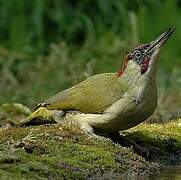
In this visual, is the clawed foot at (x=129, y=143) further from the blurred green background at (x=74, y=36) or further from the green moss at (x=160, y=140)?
the blurred green background at (x=74, y=36)

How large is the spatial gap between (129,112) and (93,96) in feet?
1.48

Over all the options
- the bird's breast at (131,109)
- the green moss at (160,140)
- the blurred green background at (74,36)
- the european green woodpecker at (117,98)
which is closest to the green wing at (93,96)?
the european green woodpecker at (117,98)

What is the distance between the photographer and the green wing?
6.59 m

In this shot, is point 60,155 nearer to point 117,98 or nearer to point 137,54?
point 117,98

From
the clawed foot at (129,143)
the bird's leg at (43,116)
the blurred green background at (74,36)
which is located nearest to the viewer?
the clawed foot at (129,143)

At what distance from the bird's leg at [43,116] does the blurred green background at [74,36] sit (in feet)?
14.5

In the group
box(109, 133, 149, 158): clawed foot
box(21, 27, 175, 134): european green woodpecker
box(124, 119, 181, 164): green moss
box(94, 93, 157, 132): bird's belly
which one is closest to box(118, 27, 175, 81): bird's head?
box(21, 27, 175, 134): european green woodpecker

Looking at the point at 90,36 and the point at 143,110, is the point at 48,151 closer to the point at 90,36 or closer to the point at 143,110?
the point at 143,110

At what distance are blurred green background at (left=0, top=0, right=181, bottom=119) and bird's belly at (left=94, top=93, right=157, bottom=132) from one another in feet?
17.0

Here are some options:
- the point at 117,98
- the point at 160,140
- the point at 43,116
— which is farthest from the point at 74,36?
the point at 117,98

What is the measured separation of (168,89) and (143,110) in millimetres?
4817

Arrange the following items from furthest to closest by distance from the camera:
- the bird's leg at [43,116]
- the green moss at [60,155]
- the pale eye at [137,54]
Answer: the bird's leg at [43,116] → the pale eye at [137,54] → the green moss at [60,155]

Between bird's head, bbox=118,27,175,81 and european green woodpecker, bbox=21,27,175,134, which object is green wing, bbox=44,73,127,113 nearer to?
european green woodpecker, bbox=21,27,175,134

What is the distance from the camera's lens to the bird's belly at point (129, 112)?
6.40 m
